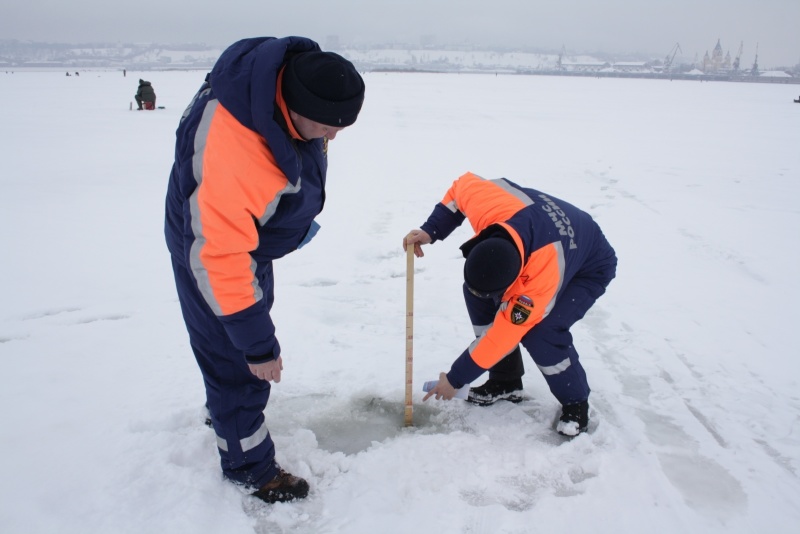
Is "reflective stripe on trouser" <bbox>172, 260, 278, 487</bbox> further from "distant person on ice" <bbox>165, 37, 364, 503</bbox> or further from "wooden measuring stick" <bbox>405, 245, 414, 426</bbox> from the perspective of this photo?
"wooden measuring stick" <bbox>405, 245, 414, 426</bbox>

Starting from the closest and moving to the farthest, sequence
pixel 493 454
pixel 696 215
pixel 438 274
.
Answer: pixel 493 454 → pixel 438 274 → pixel 696 215

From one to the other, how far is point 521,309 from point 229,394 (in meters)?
1.23

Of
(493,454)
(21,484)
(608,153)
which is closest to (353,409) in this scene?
(493,454)

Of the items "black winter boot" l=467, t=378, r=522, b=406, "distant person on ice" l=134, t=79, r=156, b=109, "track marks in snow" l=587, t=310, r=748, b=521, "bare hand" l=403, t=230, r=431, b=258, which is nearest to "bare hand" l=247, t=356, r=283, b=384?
"bare hand" l=403, t=230, r=431, b=258

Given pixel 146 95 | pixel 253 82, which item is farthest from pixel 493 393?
pixel 146 95

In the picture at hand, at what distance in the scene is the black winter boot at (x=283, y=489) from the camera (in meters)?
2.16

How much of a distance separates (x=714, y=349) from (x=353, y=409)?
2.32 meters

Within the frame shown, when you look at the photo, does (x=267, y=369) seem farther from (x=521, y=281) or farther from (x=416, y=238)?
(x=416, y=238)

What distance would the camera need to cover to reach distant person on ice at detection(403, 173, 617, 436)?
2.17m

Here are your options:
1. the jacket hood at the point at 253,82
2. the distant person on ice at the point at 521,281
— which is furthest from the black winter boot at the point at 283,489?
the jacket hood at the point at 253,82

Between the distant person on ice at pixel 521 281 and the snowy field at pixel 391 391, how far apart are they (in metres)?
0.22

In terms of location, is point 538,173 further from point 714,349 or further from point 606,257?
point 606,257

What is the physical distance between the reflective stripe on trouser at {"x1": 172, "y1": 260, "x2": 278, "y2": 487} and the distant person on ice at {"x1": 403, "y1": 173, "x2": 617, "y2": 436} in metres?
0.80

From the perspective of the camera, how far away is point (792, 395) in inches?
112
